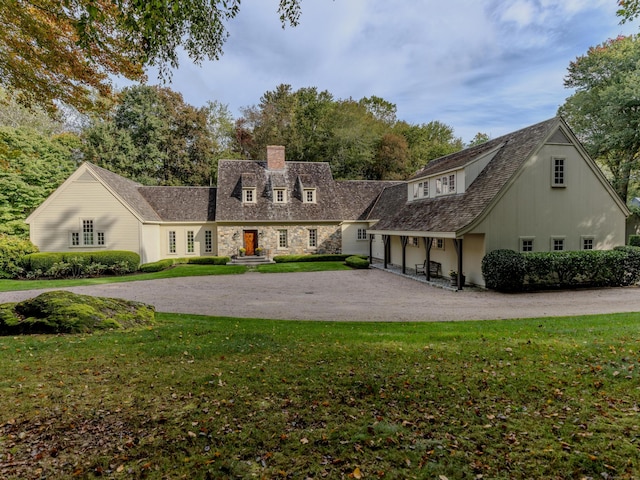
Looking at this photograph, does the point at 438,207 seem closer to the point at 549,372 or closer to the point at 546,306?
the point at 546,306

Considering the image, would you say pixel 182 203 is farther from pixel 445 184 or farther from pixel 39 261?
pixel 445 184

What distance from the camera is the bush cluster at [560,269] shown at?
13.9m

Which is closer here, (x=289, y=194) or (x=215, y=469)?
(x=215, y=469)

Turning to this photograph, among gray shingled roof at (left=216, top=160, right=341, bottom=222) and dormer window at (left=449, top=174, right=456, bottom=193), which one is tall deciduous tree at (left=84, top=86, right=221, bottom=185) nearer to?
gray shingled roof at (left=216, top=160, right=341, bottom=222)

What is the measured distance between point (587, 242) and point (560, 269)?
2.95m

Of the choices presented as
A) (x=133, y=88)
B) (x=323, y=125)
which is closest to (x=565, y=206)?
(x=323, y=125)

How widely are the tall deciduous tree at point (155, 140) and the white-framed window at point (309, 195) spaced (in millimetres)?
15516

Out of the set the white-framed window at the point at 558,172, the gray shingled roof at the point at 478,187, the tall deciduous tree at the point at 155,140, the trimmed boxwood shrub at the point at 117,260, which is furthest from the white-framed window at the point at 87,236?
the white-framed window at the point at 558,172

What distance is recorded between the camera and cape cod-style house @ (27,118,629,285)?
1526 centimetres

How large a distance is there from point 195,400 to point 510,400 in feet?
13.2

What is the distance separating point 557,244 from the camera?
15.5m

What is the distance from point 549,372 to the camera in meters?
5.33

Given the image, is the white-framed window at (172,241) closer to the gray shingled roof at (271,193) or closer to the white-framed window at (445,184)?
the gray shingled roof at (271,193)

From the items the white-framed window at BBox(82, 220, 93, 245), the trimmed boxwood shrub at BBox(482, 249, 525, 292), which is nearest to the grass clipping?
the trimmed boxwood shrub at BBox(482, 249, 525, 292)
